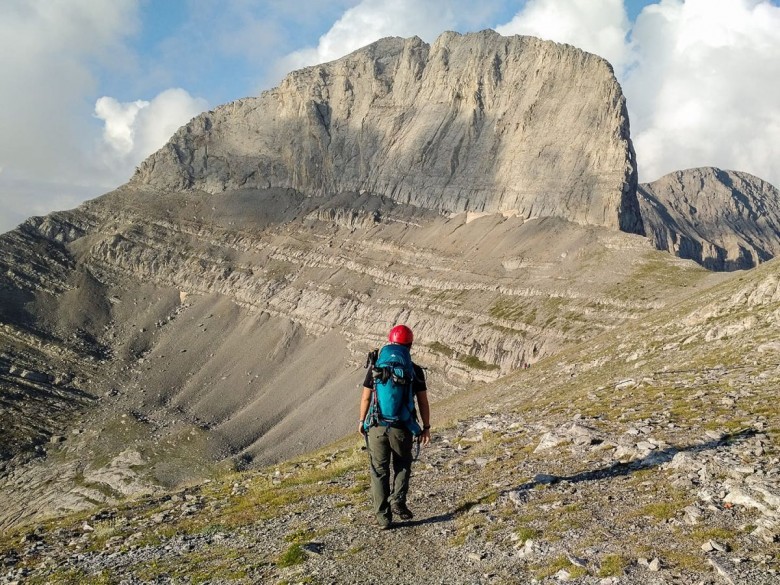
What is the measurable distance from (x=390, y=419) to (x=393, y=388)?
697 mm

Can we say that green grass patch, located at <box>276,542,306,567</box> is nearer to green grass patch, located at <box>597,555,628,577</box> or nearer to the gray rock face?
green grass patch, located at <box>597,555,628,577</box>

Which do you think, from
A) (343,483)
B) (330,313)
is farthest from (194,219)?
(343,483)

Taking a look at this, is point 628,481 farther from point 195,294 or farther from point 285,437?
point 195,294

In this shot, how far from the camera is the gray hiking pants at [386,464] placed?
13.1 metres

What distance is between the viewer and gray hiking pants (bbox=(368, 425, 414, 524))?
1311cm

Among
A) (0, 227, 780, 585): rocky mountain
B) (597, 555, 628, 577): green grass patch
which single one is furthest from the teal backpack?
(597, 555, 628, 577): green grass patch

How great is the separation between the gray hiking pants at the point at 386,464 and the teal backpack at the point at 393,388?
22 cm

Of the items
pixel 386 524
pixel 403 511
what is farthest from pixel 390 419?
pixel 386 524

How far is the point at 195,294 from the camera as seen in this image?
168m

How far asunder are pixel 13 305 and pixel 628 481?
175m

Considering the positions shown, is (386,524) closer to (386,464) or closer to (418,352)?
(386,464)

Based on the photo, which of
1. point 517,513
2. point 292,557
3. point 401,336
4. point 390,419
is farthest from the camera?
point 401,336

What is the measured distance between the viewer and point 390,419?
521 inches

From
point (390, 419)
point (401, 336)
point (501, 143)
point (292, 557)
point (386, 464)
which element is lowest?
point (292, 557)
